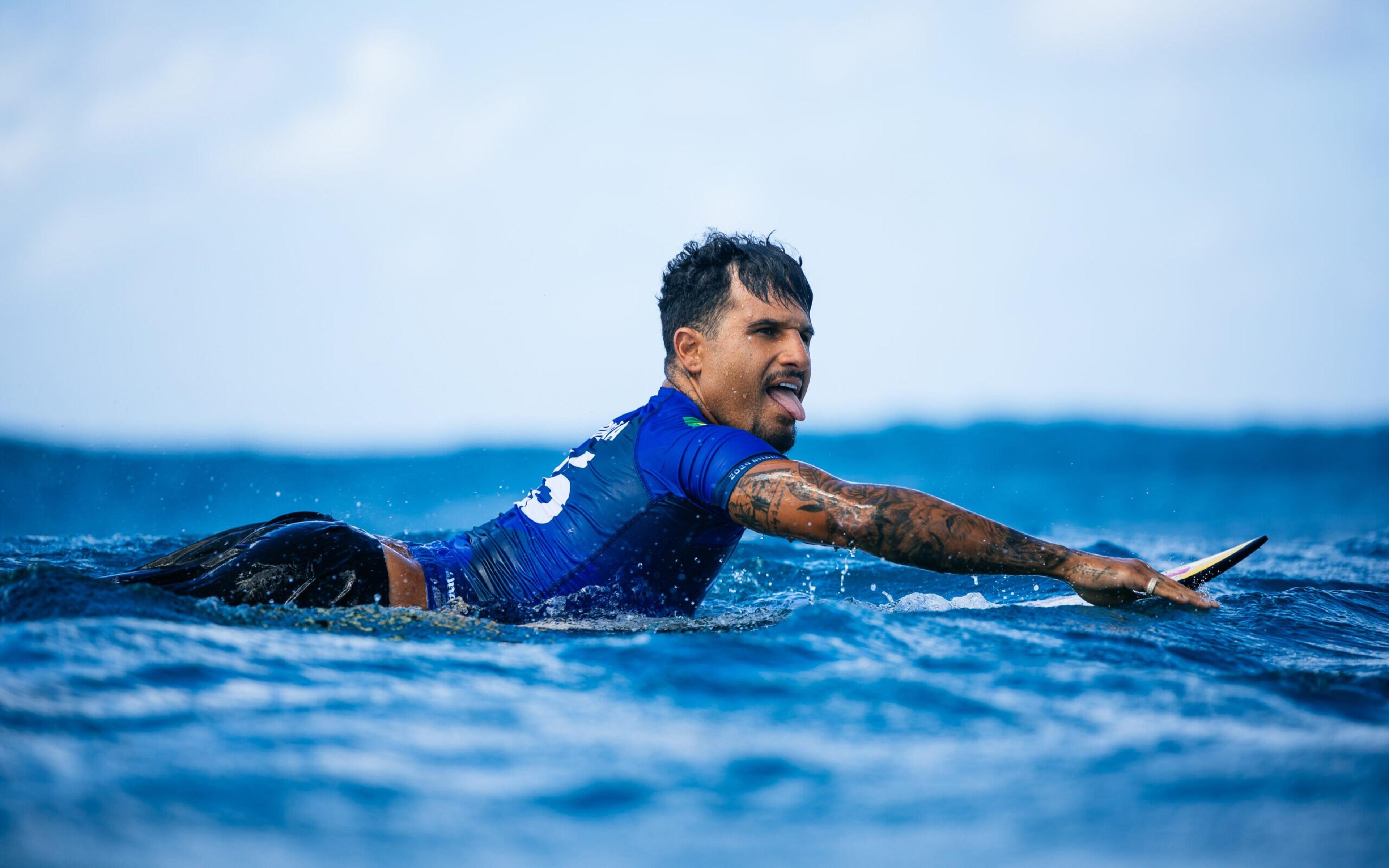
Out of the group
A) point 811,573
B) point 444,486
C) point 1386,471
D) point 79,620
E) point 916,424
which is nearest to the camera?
point 79,620

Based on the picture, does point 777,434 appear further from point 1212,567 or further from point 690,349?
point 1212,567

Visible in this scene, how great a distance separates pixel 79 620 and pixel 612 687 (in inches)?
63.5

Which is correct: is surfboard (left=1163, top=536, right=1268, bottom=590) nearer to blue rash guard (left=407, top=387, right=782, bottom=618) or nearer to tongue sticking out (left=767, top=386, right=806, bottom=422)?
tongue sticking out (left=767, top=386, right=806, bottom=422)

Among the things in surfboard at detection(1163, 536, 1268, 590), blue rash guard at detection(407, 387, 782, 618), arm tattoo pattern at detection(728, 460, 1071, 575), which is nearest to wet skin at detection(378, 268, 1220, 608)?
arm tattoo pattern at detection(728, 460, 1071, 575)

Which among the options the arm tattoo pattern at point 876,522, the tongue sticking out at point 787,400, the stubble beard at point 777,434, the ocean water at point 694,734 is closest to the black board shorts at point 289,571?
the ocean water at point 694,734

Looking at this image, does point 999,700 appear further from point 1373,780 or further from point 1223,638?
point 1223,638

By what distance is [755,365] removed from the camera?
13.7 feet

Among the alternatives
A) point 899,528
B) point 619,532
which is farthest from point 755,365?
point 899,528

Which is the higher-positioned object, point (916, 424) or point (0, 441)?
point (916, 424)

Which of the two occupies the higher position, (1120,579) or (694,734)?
(1120,579)

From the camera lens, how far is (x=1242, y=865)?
1.86 metres

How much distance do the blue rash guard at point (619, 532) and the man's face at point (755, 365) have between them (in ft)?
0.56

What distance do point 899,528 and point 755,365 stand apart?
1.00m

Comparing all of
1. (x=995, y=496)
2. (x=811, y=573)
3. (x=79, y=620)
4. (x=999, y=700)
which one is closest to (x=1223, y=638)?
(x=999, y=700)
